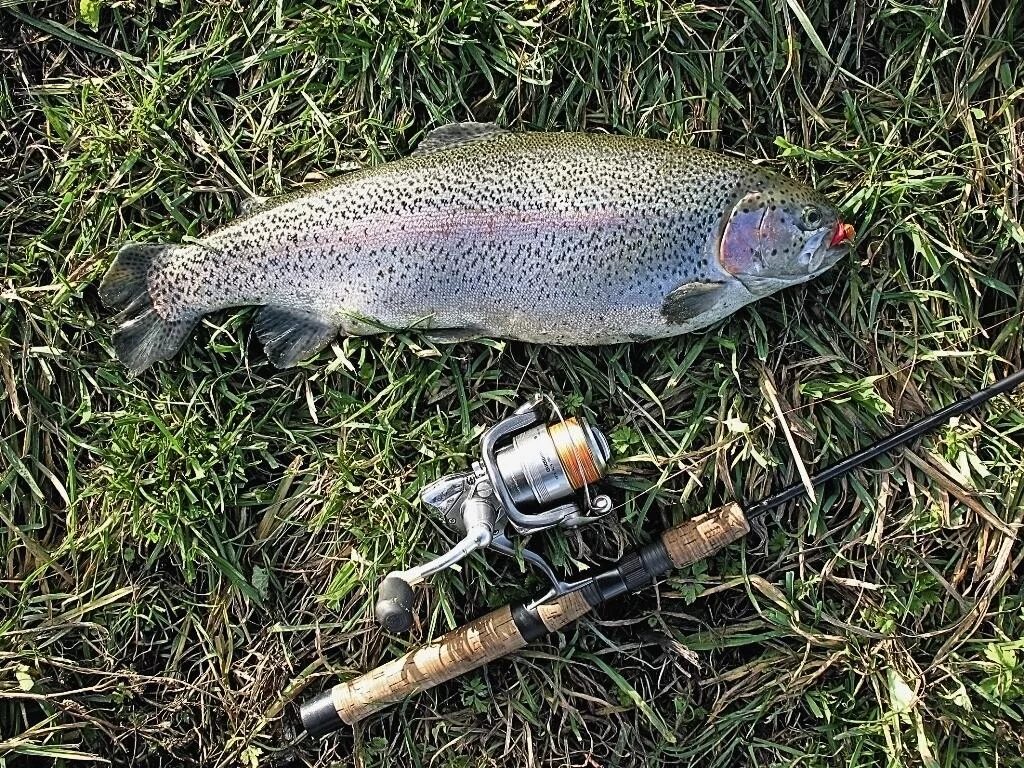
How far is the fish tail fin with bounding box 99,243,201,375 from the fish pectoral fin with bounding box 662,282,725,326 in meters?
1.90

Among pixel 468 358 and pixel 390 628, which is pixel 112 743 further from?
pixel 468 358

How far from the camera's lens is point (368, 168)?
303 cm

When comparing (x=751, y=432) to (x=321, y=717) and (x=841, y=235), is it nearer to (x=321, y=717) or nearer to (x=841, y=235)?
(x=841, y=235)

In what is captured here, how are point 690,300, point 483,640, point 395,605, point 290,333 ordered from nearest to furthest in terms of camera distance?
point 395,605
point 690,300
point 483,640
point 290,333

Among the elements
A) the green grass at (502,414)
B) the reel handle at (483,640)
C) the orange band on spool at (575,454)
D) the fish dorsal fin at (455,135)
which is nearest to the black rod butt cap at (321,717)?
the reel handle at (483,640)

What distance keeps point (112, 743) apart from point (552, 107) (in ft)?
10.6

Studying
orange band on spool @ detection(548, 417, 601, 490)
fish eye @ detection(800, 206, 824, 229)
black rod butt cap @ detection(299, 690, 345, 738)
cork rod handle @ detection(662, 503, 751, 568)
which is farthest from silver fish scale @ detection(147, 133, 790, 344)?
black rod butt cap @ detection(299, 690, 345, 738)

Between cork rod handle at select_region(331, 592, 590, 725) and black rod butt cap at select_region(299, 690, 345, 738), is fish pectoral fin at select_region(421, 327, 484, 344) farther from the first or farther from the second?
black rod butt cap at select_region(299, 690, 345, 738)

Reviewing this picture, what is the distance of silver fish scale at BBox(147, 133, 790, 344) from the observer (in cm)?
283

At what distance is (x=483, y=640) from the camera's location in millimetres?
2971

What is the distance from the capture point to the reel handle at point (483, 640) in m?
2.92

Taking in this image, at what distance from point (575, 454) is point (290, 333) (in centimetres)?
125

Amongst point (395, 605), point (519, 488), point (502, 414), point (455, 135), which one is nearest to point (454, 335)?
point (502, 414)

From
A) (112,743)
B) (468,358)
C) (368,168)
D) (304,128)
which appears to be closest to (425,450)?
(468,358)
